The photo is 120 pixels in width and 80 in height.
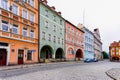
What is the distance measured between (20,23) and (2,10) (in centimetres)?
478

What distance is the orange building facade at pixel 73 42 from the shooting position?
2237 inches

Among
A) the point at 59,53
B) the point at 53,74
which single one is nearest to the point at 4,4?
the point at 53,74

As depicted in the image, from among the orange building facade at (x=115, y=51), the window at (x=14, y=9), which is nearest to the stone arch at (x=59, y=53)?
the window at (x=14, y=9)

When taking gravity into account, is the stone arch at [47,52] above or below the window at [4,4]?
below

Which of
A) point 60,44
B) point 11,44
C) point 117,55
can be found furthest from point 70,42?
point 117,55

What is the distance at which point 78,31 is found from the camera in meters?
69.0

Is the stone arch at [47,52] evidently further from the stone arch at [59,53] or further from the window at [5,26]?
the window at [5,26]

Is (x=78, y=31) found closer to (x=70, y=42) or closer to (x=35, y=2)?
(x=70, y=42)

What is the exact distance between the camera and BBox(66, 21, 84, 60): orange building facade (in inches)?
2237

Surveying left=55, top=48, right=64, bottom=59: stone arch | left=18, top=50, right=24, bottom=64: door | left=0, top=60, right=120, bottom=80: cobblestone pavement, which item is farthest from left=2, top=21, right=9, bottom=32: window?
left=55, top=48, right=64, bottom=59: stone arch

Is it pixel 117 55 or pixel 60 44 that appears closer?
pixel 60 44

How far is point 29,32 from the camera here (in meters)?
34.1

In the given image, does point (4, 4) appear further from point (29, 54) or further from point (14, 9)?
point (29, 54)

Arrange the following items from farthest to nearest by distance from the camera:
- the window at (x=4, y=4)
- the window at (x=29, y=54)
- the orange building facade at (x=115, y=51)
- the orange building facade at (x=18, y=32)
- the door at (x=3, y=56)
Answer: the orange building facade at (x=115, y=51) < the window at (x=29, y=54) < the window at (x=4, y=4) < the orange building facade at (x=18, y=32) < the door at (x=3, y=56)
